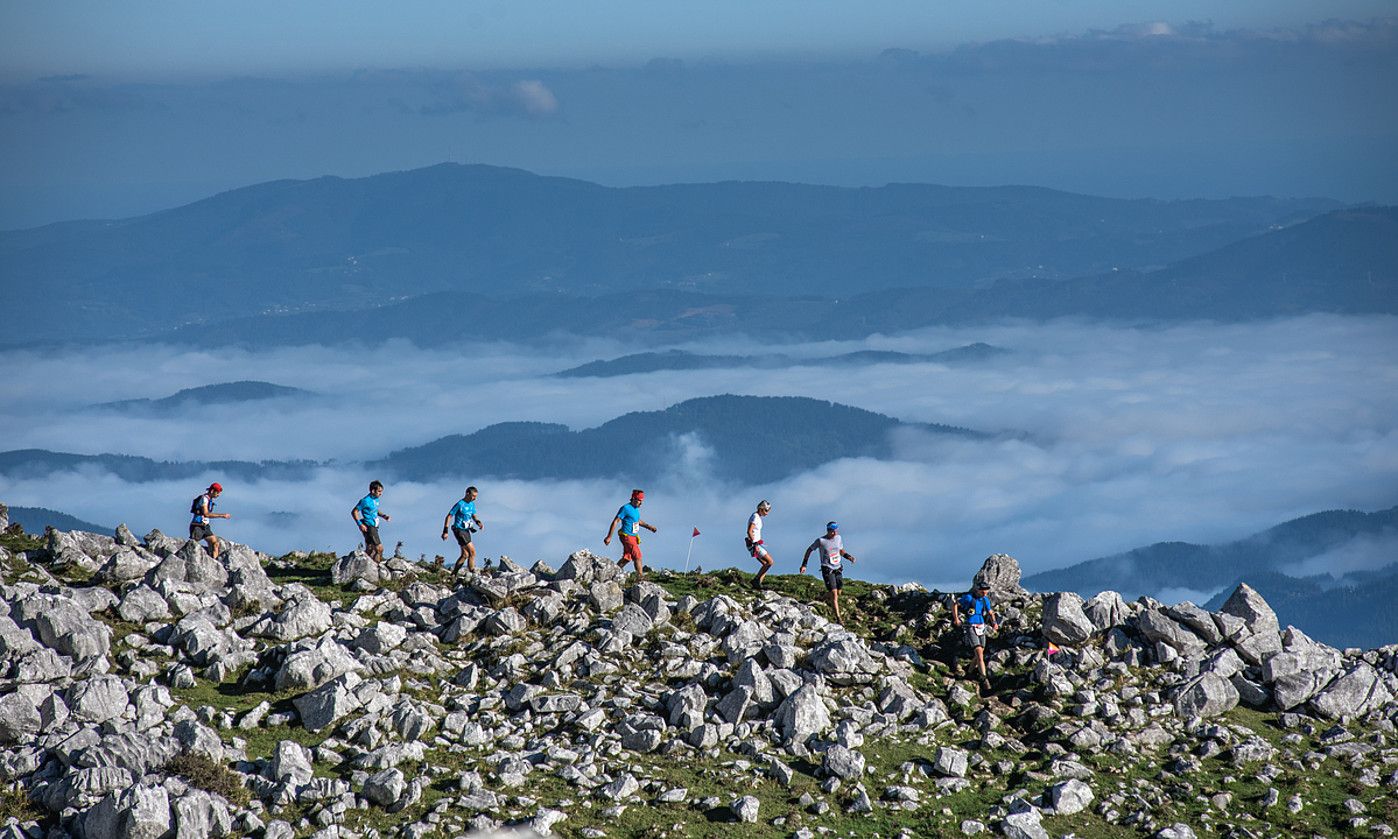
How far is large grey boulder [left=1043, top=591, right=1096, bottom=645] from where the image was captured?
29.3 meters

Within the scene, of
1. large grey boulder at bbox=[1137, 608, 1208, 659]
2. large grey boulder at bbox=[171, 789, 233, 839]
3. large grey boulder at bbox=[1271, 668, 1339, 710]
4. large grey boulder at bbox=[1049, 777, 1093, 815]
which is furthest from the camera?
large grey boulder at bbox=[1137, 608, 1208, 659]

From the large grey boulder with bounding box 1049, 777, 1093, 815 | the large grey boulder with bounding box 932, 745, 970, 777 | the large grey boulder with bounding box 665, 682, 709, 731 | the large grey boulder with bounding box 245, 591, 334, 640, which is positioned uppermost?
the large grey boulder with bounding box 245, 591, 334, 640

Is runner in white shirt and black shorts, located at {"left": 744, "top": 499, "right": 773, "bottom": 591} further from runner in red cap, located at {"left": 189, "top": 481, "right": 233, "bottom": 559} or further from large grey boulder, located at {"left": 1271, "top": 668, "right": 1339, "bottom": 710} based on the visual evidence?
runner in red cap, located at {"left": 189, "top": 481, "right": 233, "bottom": 559}

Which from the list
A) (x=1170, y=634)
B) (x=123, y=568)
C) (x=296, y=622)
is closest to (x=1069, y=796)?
(x=1170, y=634)

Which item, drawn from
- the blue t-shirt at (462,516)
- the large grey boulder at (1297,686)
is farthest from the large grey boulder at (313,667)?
the large grey boulder at (1297,686)

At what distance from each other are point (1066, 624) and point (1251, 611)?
14.1 ft

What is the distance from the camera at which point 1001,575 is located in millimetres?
32938

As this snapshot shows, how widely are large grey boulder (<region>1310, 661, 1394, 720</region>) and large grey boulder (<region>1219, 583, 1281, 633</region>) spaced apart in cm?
201

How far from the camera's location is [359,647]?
2692 cm

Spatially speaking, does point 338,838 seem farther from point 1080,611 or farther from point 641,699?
point 1080,611

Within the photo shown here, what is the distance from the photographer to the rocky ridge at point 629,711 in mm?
21531

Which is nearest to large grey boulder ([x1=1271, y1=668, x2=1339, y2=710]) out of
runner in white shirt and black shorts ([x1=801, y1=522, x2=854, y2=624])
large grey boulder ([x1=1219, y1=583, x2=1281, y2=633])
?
large grey boulder ([x1=1219, y1=583, x2=1281, y2=633])

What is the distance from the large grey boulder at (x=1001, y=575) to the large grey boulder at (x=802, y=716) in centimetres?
860

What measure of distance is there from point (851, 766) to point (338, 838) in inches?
335
